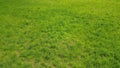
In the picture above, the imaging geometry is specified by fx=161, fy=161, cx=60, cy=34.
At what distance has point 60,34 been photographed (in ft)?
13.8

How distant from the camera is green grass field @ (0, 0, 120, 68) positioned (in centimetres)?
338

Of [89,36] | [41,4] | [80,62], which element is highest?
[41,4]

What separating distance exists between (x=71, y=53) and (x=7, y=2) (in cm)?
409

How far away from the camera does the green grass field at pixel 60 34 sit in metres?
3.38

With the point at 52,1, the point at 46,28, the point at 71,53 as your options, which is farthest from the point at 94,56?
the point at 52,1

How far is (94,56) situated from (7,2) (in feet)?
14.7

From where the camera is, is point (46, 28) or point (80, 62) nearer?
point (80, 62)

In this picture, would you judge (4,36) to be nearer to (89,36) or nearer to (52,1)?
(89,36)

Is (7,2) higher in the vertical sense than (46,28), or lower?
higher

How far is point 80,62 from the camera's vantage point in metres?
3.30

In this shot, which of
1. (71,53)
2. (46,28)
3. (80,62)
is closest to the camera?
(80,62)

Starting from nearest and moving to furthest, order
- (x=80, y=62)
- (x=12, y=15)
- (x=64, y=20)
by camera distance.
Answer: (x=80, y=62), (x=64, y=20), (x=12, y=15)

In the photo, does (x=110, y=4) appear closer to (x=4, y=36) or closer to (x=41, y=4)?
(x=41, y=4)

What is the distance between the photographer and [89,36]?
4.09m
